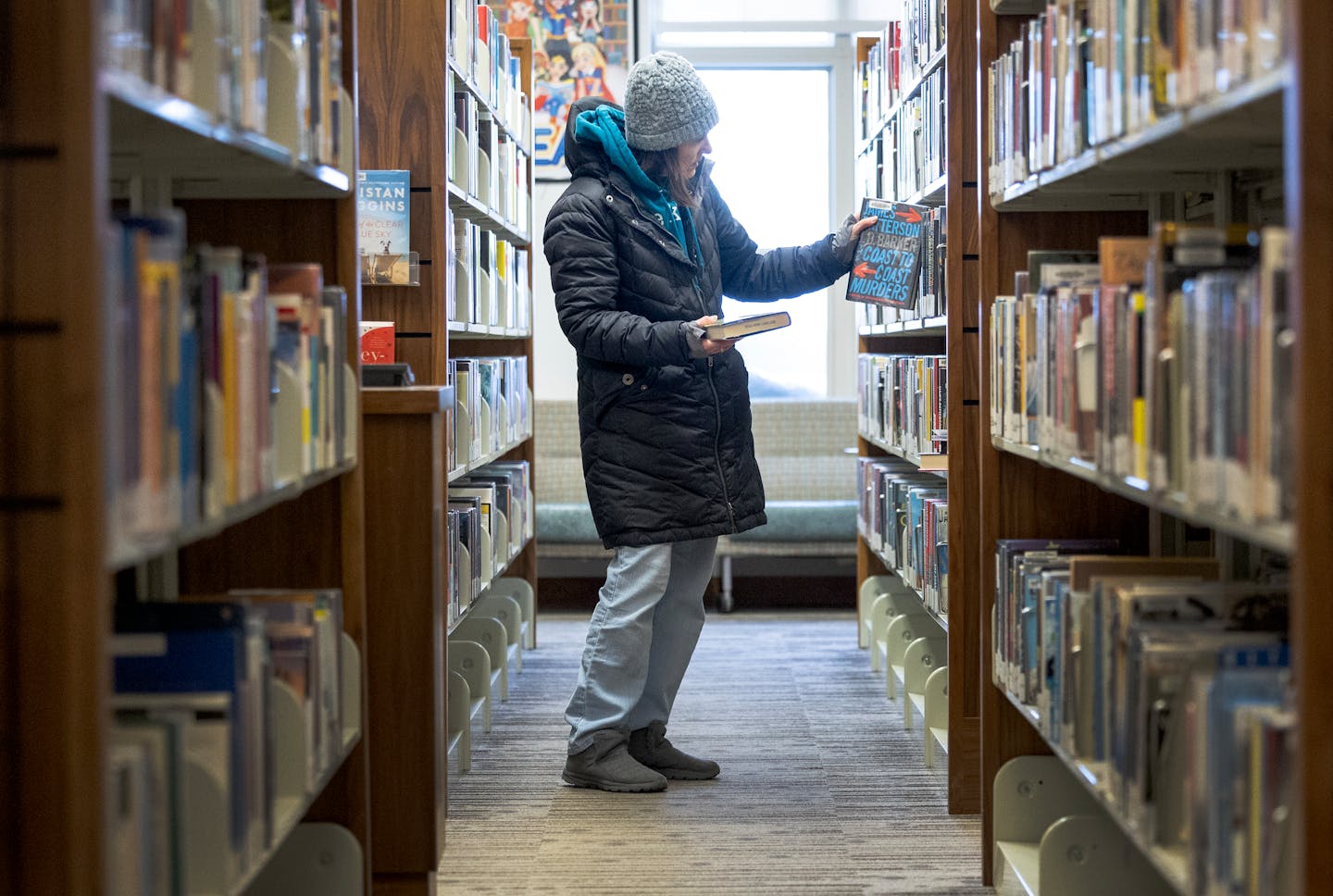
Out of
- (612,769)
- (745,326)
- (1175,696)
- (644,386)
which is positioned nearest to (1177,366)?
(1175,696)

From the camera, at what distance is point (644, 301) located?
10.2 ft

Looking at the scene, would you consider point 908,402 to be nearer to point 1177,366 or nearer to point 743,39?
point 1177,366

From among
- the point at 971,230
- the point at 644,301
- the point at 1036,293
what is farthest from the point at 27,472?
the point at 971,230

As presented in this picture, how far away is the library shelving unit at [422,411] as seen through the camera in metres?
2.37

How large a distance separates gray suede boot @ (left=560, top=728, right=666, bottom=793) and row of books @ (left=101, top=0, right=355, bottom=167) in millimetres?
1620

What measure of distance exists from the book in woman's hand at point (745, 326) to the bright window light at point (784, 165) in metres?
3.51

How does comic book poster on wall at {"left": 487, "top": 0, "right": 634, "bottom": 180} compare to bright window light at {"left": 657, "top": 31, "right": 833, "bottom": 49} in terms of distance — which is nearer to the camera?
Answer: comic book poster on wall at {"left": 487, "top": 0, "right": 634, "bottom": 180}

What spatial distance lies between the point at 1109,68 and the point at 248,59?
3.32 feet

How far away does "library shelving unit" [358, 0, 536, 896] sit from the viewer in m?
2.37

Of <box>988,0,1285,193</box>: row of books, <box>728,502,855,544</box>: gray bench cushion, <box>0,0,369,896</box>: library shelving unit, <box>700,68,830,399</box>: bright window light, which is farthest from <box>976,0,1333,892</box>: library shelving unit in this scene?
<box>700,68,830,399</box>: bright window light

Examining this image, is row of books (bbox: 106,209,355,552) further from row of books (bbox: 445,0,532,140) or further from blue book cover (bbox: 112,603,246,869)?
row of books (bbox: 445,0,532,140)

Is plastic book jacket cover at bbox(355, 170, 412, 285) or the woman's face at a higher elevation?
the woman's face

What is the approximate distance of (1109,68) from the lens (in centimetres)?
177

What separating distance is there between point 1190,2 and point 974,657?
6.28ft
